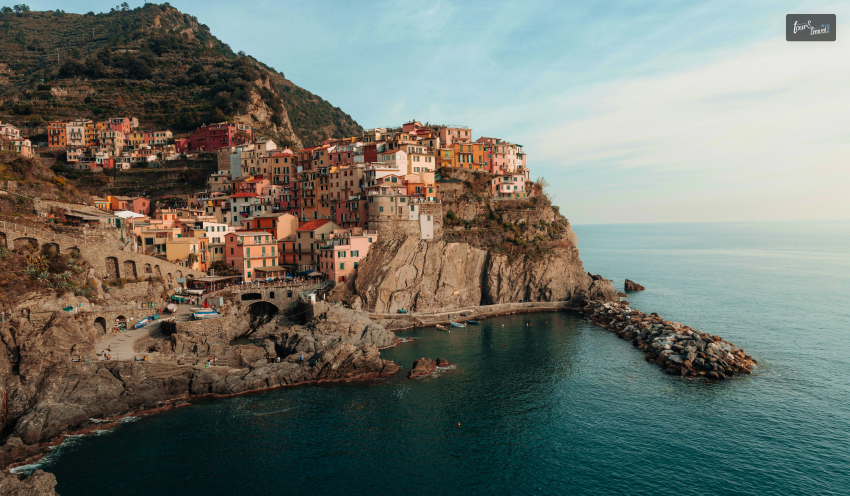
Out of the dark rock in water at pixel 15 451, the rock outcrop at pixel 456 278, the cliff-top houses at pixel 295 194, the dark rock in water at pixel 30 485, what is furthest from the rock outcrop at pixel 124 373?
the cliff-top houses at pixel 295 194

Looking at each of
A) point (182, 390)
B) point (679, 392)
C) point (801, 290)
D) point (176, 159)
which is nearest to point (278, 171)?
point (176, 159)

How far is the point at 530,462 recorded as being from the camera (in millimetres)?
30375

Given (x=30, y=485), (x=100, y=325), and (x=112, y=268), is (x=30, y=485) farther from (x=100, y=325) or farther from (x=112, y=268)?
(x=112, y=268)

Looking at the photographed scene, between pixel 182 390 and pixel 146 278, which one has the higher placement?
pixel 146 278

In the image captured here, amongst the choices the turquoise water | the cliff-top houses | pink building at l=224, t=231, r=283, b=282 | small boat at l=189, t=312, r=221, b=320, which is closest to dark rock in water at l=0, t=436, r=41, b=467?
the turquoise water

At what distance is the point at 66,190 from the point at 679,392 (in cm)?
7396

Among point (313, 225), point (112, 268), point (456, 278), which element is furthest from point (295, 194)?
point (112, 268)

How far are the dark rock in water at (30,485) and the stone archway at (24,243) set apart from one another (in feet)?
90.8

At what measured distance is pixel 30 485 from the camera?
79.3 ft

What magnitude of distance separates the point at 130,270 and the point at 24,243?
9.78 m

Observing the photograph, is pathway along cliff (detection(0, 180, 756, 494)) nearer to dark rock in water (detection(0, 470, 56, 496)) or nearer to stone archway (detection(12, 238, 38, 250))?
dark rock in water (detection(0, 470, 56, 496))

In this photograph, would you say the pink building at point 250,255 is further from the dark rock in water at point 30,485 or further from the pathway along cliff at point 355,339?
the dark rock in water at point 30,485

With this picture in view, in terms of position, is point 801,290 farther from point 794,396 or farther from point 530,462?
point 530,462

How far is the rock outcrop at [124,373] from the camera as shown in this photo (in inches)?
1329
